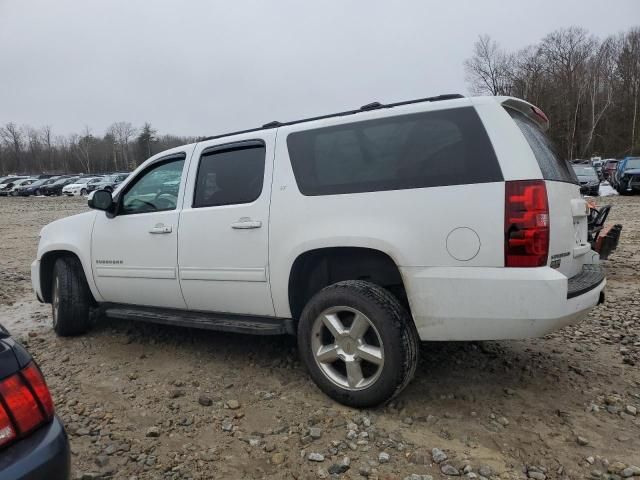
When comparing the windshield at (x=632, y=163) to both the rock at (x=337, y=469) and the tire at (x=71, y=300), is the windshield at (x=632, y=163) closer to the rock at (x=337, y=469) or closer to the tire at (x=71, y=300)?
the tire at (x=71, y=300)

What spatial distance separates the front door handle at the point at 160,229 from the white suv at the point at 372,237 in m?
0.01

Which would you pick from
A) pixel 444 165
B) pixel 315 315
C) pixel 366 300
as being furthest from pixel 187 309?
pixel 444 165

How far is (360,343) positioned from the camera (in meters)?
3.06

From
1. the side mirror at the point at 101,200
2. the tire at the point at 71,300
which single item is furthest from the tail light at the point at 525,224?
the tire at the point at 71,300

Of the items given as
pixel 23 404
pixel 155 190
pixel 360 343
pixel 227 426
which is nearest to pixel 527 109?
pixel 360 343

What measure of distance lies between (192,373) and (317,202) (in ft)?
5.59

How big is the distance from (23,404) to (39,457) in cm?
19

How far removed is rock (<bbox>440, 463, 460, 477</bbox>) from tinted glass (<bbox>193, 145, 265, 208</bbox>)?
2071mm

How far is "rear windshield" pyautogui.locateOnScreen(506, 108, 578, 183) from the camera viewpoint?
9.50ft

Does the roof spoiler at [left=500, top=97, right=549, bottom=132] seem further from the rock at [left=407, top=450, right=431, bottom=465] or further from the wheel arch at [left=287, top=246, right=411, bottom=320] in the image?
the rock at [left=407, top=450, right=431, bottom=465]

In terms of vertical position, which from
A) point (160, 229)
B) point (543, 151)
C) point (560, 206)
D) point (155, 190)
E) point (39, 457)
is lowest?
point (39, 457)

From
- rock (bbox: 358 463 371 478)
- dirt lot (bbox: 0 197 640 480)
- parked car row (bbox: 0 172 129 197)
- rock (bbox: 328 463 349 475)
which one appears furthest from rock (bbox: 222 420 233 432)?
parked car row (bbox: 0 172 129 197)

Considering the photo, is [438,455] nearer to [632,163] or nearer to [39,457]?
[39,457]

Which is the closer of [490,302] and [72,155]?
[490,302]
